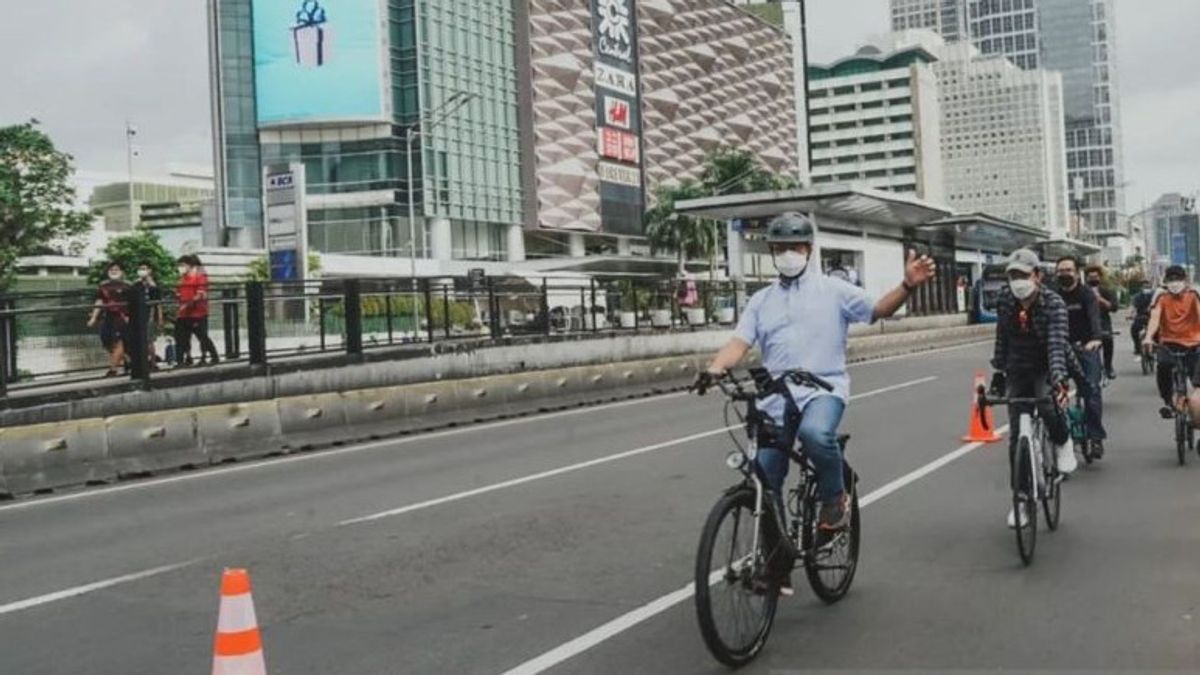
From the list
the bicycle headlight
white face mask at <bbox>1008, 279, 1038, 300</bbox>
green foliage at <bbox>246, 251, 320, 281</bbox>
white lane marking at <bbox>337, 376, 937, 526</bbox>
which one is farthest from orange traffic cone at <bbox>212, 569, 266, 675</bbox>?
green foliage at <bbox>246, 251, 320, 281</bbox>

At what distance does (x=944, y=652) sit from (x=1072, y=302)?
263 inches

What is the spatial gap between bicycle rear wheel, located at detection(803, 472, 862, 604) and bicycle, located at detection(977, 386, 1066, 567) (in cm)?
126

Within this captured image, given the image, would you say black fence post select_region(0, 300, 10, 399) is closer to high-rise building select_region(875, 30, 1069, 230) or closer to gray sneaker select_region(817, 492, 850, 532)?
gray sneaker select_region(817, 492, 850, 532)

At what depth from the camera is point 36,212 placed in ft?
205

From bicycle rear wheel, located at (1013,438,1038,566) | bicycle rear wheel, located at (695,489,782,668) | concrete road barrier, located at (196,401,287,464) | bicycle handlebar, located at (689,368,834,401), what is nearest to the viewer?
bicycle rear wheel, located at (695,489,782,668)

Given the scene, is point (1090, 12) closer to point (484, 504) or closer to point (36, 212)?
point (36, 212)

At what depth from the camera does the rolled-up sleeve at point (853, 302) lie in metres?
5.93

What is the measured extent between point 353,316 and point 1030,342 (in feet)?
42.2

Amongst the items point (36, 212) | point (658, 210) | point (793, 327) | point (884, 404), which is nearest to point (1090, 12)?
point (658, 210)

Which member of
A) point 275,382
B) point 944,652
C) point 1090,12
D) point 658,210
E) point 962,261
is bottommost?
point 944,652

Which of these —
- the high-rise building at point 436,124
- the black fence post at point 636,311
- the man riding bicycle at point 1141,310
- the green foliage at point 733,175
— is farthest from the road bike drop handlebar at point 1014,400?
the green foliage at point 733,175

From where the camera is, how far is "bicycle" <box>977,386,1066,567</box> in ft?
23.5

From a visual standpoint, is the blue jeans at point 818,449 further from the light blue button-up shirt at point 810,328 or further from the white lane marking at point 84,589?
the white lane marking at point 84,589

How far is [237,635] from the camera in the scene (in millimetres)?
3924
